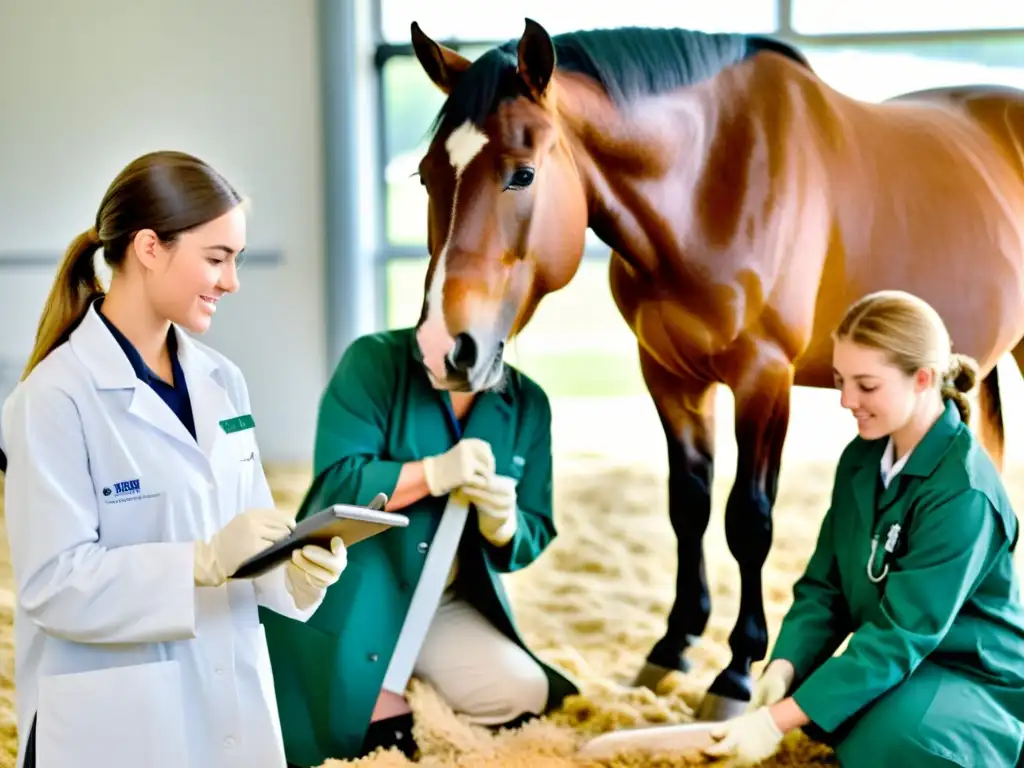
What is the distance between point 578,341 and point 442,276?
2.74 ft

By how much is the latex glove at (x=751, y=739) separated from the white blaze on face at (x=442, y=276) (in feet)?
1.98

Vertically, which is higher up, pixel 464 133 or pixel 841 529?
pixel 464 133

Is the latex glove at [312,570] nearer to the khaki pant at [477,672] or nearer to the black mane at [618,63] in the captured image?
the khaki pant at [477,672]

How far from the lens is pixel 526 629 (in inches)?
76.8

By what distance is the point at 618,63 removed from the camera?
1527mm

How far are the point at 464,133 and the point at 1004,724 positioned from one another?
1043 mm

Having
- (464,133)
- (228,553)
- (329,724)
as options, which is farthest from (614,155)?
(329,724)

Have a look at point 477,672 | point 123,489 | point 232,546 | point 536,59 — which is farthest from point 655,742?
point 536,59

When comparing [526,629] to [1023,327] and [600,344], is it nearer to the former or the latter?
[600,344]

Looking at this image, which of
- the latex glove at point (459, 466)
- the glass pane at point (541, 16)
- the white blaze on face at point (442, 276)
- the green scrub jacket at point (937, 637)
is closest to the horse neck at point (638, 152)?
the white blaze on face at point (442, 276)

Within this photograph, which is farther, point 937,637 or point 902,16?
point 902,16

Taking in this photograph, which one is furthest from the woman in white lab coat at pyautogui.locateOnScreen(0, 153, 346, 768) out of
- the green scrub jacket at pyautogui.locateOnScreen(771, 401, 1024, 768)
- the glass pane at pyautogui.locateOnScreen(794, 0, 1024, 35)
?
the glass pane at pyautogui.locateOnScreen(794, 0, 1024, 35)

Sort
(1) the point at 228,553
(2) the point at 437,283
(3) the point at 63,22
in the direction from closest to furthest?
(1) the point at 228,553 → (2) the point at 437,283 → (3) the point at 63,22

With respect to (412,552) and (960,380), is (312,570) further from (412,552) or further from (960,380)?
Result: (960,380)
